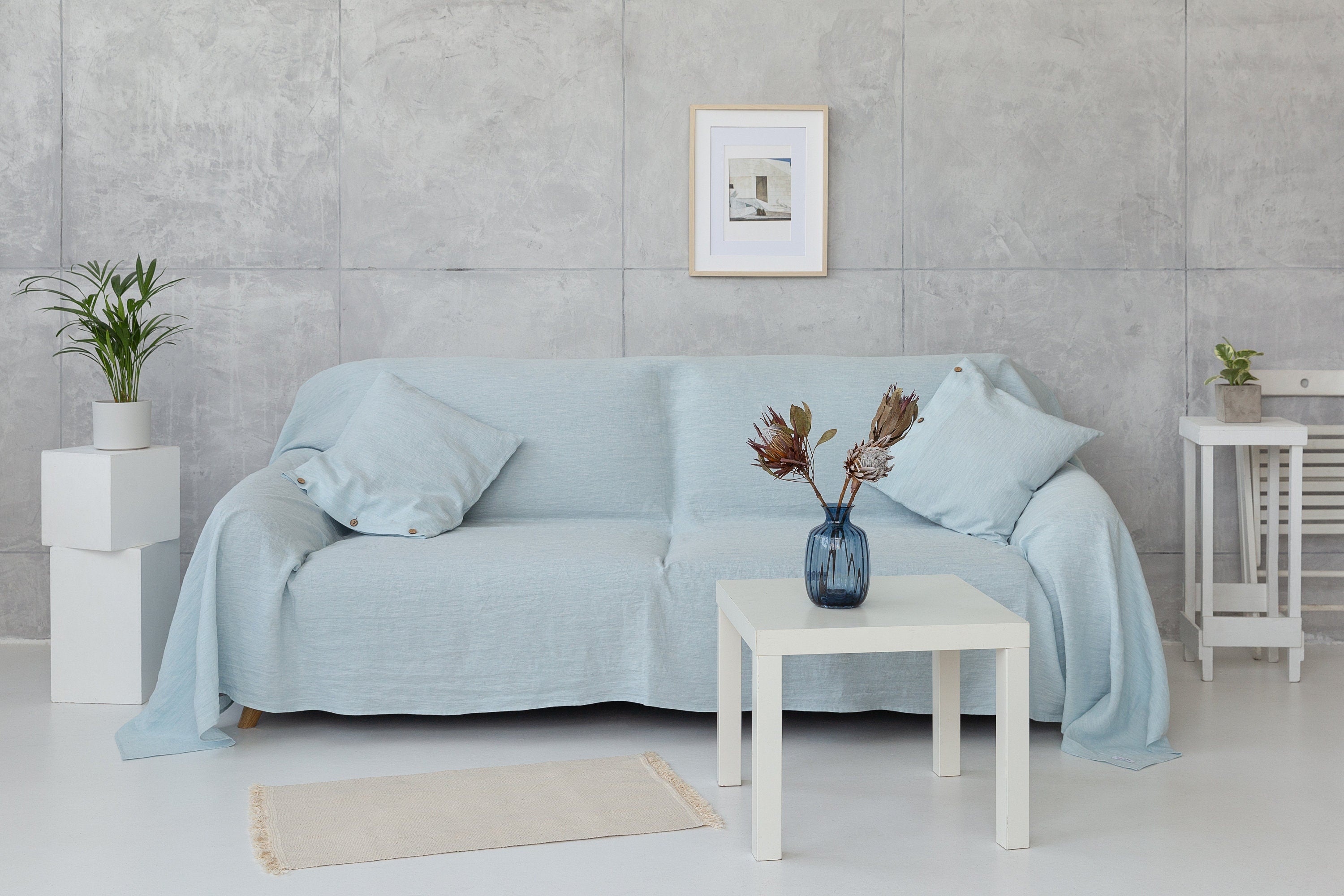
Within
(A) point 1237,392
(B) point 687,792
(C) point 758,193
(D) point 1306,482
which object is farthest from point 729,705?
(D) point 1306,482

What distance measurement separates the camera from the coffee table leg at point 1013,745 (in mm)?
2096

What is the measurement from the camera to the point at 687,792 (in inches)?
94.8

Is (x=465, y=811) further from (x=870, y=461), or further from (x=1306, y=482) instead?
(x=1306, y=482)

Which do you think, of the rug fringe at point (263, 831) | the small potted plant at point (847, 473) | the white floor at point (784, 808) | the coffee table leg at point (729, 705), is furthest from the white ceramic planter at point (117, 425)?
the small potted plant at point (847, 473)

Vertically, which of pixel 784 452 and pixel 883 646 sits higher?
pixel 784 452

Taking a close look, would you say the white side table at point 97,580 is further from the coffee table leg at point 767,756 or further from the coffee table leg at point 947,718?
the coffee table leg at point 947,718

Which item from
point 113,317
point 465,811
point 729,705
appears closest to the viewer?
point 465,811

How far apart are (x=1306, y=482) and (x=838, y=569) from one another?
2496mm

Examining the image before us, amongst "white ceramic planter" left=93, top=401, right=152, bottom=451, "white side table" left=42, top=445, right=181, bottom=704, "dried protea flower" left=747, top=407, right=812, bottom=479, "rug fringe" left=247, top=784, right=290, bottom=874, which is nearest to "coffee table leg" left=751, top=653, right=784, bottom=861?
"dried protea flower" left=747, top=407, right=812, bottom=479

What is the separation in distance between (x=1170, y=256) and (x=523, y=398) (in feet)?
7.69

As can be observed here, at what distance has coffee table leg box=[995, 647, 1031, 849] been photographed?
2.10 metres

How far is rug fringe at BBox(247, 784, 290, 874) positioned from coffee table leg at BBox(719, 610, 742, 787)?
96 cm

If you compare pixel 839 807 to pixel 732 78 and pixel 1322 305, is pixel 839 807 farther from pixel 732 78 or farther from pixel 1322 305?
pixel 1322 305

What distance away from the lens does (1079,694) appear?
271cm
